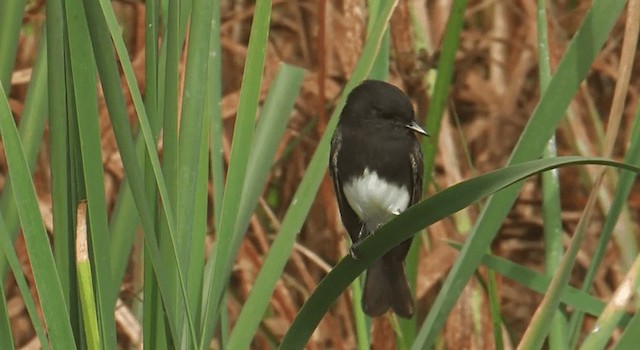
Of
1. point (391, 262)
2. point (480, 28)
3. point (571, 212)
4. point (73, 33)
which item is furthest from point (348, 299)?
point (73, 33)

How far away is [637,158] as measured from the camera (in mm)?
1409

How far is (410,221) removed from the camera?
45.1 inches

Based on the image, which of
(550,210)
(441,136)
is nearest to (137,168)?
(550,210)

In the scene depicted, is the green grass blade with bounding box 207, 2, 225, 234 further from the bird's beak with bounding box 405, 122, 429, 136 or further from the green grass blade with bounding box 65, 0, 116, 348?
the bird's beak with bounding box 405, 122, 429, 136

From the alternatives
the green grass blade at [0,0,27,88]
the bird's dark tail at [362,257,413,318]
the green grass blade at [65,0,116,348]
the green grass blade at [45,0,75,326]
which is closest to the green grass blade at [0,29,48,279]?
the green grass blade at [0,0,27,88]

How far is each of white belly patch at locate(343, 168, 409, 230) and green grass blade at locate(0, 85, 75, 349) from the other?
1003mm

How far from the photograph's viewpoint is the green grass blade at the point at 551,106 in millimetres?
1293

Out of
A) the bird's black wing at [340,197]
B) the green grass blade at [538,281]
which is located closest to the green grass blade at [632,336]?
the green grass blade at [538,281]

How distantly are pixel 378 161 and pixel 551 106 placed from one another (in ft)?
2.79

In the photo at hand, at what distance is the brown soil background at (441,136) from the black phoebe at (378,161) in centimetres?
28

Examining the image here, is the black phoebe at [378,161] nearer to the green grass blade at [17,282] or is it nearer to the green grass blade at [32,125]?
the green grass blade at [32,125]

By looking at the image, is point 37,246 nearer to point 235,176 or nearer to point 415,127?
point 235,176

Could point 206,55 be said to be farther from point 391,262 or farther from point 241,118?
point 391,262

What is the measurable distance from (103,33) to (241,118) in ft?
0.89
